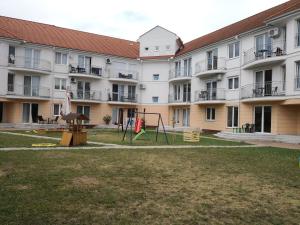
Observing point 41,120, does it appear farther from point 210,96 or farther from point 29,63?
point 210,96

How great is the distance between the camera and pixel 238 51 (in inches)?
1088

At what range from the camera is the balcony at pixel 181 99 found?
115 ft

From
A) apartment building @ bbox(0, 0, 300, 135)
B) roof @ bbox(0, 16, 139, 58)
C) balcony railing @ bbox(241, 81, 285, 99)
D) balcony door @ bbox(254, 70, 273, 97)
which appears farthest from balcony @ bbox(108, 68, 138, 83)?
balcony door @ bbox(254, 70, 273, 97)

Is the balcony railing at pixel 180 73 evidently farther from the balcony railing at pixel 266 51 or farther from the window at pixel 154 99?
the balcony railing at pixel 266 51

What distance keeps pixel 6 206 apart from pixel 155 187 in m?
3.38

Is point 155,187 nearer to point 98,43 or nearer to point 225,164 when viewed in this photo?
point 225,164

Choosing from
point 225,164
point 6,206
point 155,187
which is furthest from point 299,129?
point 6,206

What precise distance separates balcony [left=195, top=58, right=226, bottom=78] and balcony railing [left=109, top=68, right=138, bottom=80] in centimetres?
1019

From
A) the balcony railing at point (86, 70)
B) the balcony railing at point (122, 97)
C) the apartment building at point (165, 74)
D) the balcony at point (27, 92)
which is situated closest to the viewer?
the apartment building at point (165, 74)

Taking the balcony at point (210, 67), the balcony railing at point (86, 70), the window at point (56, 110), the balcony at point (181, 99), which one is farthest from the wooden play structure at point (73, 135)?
the balcony railing at point (86, 70)

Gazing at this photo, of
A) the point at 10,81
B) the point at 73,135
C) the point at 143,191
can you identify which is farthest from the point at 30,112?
the point at 143,191

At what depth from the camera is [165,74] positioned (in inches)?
1561

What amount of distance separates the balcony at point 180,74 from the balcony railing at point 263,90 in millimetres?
9506

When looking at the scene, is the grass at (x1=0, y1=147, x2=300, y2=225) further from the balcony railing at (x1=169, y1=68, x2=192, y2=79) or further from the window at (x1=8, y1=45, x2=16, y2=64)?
the balcony railing at (x1=169, y1=68, x2=192, y2=79)
